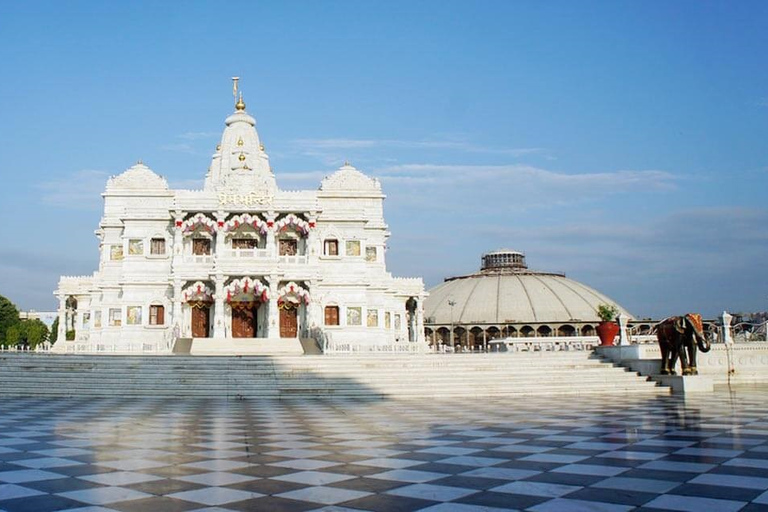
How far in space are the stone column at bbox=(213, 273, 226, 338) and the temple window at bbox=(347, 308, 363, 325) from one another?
773cm

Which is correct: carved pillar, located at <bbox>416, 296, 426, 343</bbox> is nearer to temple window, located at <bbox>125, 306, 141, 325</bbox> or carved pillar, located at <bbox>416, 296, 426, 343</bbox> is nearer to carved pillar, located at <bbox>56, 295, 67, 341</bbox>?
temple window, located at <bbox>125, 306, 141, 325</bbox>

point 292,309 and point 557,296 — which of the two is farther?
point 557,296

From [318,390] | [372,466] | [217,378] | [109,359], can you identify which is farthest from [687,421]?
[109,359]

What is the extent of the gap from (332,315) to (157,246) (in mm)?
11999

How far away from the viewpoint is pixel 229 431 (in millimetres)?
12500

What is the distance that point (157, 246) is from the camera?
146 ft

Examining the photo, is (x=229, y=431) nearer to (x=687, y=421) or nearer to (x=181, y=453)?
(x=181, y=453)

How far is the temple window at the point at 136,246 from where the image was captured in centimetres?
4425

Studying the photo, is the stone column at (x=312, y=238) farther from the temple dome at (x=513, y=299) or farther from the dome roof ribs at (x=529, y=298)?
the dome roof ribs at (x=529, y=298)

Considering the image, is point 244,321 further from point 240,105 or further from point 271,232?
point 240,105

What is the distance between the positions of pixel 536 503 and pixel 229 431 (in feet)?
24.4

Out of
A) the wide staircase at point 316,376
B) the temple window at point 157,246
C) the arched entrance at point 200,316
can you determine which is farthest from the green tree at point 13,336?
the wide staircase at point 316,376

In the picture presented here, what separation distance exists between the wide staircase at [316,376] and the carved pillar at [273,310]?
1486 centimetres

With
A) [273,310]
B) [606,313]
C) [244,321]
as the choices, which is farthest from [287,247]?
[606,313]
